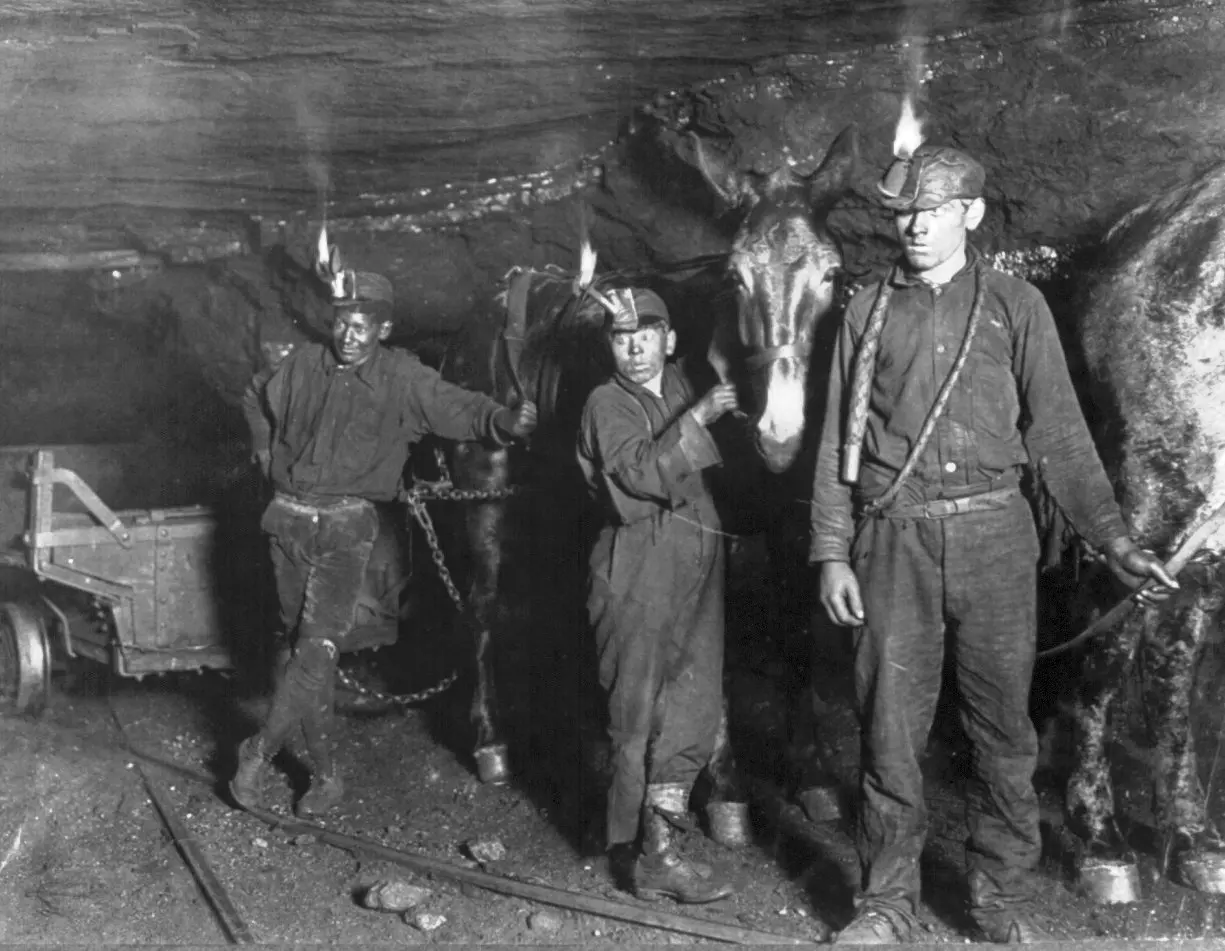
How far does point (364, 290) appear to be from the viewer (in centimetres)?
536

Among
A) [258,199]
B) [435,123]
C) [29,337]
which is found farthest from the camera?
[29,337]

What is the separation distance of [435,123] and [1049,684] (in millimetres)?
3418

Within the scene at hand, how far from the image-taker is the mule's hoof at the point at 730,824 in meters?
4.91

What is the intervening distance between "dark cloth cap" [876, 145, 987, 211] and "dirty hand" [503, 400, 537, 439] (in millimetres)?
1871

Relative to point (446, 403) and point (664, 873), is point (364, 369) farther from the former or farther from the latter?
point (664, 873)

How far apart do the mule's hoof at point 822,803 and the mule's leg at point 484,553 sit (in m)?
1.52

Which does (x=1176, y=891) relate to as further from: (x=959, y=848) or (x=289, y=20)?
(x=289, y=20)

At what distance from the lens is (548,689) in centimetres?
645

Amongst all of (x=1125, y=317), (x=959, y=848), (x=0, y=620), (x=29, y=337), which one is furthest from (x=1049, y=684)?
(x=29, y=337)

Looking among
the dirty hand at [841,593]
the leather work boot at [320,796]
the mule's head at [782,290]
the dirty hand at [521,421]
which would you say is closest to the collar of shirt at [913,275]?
the mule's head at [782,290]

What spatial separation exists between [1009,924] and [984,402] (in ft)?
4.96

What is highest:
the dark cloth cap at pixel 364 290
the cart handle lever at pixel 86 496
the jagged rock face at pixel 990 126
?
the jagged rock face at pixel 990 126

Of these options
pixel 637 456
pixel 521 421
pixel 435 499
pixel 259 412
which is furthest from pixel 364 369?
pixel 637 456

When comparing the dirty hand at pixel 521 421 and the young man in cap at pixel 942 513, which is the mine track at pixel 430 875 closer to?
the young man in cap at pixel 942 513
